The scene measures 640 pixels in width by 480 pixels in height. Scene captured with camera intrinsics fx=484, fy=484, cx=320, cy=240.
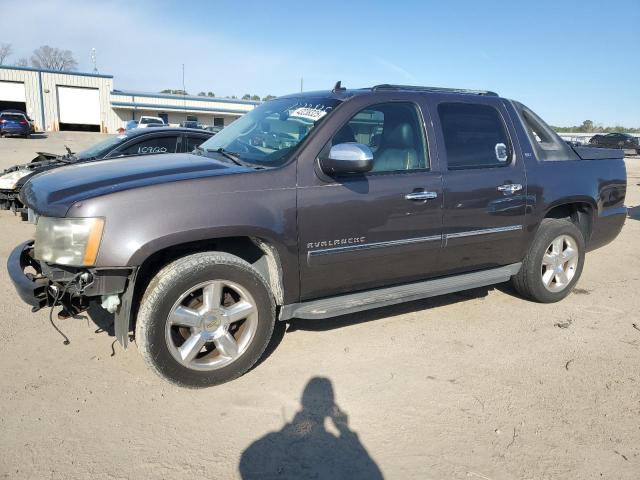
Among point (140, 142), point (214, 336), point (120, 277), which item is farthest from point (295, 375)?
point (140, 142)

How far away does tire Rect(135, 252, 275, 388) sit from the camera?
9.40ft

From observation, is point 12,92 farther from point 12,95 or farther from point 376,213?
point 376,213

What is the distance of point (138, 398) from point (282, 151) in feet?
6.06

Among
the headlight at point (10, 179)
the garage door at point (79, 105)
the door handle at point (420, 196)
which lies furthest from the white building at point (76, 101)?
the door handle at point (420, 196)

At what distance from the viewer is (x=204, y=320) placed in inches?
119

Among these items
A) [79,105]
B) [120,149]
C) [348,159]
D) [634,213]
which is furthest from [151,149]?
[79,105]

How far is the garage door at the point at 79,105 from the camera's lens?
41.1m

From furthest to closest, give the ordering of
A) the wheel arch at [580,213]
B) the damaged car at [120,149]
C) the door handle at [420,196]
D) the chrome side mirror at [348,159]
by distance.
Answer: the damaged car at [120,149]
the wheel arch at [580,213]
the door handle at [420,196]
the chrome side mirror at [348,159]

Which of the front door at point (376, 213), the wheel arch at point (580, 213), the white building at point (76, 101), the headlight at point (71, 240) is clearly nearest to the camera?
the headlight at point (71, 240)

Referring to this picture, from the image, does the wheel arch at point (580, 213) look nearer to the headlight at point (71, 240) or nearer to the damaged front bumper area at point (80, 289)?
the damaged front bumper area at point (80, 289)

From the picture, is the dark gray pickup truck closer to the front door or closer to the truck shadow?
the front door

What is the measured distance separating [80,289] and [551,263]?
4028 millimetres

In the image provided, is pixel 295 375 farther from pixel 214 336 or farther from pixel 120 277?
pixel 120 277

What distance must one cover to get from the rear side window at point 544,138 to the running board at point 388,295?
1.09m
